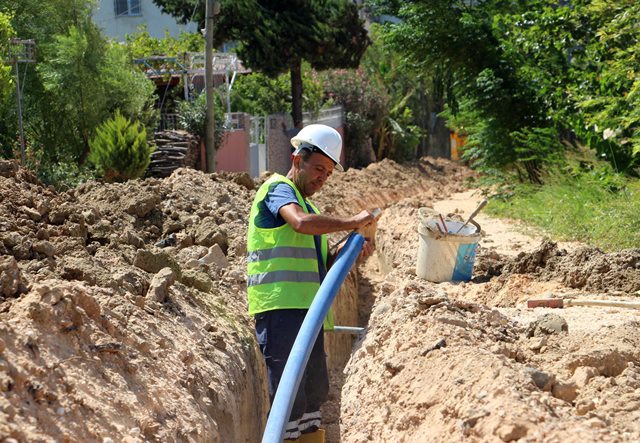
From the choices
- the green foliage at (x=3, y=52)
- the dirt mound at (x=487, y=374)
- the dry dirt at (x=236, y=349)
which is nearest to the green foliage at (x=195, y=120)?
the green foliage at (x=3, y=52)

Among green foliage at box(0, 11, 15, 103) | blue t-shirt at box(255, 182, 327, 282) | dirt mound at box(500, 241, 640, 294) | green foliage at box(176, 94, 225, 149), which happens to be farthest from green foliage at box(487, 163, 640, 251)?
green foliage at box(0, 11, 15, 103)

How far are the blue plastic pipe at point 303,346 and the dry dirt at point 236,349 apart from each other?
0.57m

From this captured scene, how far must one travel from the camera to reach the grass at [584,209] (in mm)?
11945

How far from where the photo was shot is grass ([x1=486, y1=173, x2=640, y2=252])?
11945 millimetres

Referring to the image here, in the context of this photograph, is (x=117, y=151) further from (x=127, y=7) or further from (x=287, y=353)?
(x=127, y=7)

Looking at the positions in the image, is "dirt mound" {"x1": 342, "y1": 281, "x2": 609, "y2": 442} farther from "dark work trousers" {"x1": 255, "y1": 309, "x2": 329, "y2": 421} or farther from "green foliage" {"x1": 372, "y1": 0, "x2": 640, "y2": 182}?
"green foliage" {"x1": 372, "y1": 0, "x2": 640, "y2": 182}

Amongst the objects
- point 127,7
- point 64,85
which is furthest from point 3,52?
point 127,7

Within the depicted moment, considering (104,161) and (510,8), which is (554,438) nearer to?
(104,161)

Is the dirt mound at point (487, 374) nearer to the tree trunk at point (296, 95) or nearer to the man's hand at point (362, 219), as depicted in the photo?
the man's hand at point (362, 219)

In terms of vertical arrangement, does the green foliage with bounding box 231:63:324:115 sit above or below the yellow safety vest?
above

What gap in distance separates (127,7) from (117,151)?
20.4 meters

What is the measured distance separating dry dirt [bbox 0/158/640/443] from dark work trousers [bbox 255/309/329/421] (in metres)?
0.24

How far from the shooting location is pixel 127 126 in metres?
18.4

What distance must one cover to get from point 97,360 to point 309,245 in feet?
4.48
